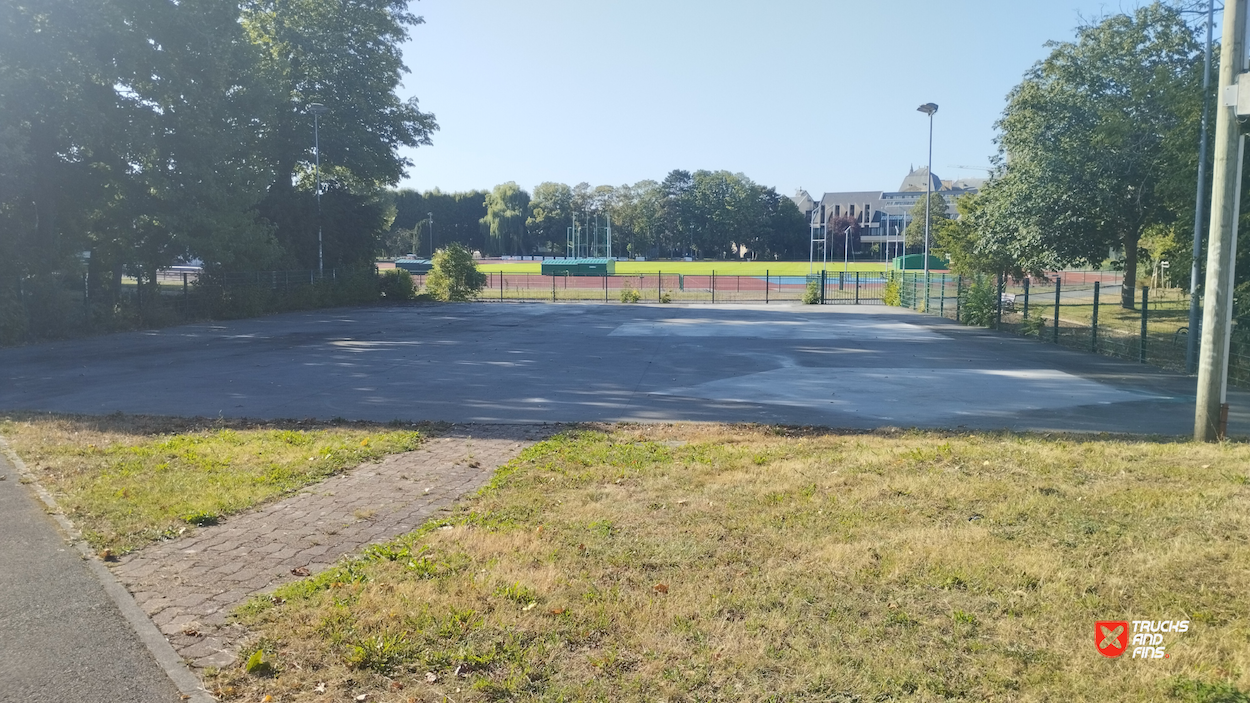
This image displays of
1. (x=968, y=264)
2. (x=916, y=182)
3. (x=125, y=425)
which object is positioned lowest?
(x=125, y=425)

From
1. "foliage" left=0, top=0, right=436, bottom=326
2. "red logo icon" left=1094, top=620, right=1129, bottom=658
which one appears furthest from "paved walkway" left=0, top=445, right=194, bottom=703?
"foliage" left=0, top=0, right=436, bottom=326

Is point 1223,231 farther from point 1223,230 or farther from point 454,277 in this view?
point 454,277

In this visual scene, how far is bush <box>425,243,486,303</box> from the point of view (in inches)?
1950

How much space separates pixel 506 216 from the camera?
134 metres

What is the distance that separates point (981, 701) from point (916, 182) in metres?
195

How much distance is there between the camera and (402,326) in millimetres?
31141

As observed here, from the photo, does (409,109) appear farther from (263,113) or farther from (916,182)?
(916,182)

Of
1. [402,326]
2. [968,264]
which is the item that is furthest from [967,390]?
[968,264]

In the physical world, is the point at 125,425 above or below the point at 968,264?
below

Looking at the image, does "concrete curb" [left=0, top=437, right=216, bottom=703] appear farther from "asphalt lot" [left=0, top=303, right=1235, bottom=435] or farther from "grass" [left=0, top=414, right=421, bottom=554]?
"asphalt lot" [left=0, top=303, right=1235, bottom=435]

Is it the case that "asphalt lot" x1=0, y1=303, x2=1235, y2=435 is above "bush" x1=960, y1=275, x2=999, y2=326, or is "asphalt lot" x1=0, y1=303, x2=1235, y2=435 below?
below

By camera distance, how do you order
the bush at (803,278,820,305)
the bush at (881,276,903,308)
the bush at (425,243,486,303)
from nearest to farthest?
the bush at (881,276,903,308)
the bush at (803,278,820,305)
the bush at (425,243,486,303)

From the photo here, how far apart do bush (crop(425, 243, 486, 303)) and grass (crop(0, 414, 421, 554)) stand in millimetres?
37357

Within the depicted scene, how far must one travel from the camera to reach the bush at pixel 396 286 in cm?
4781
